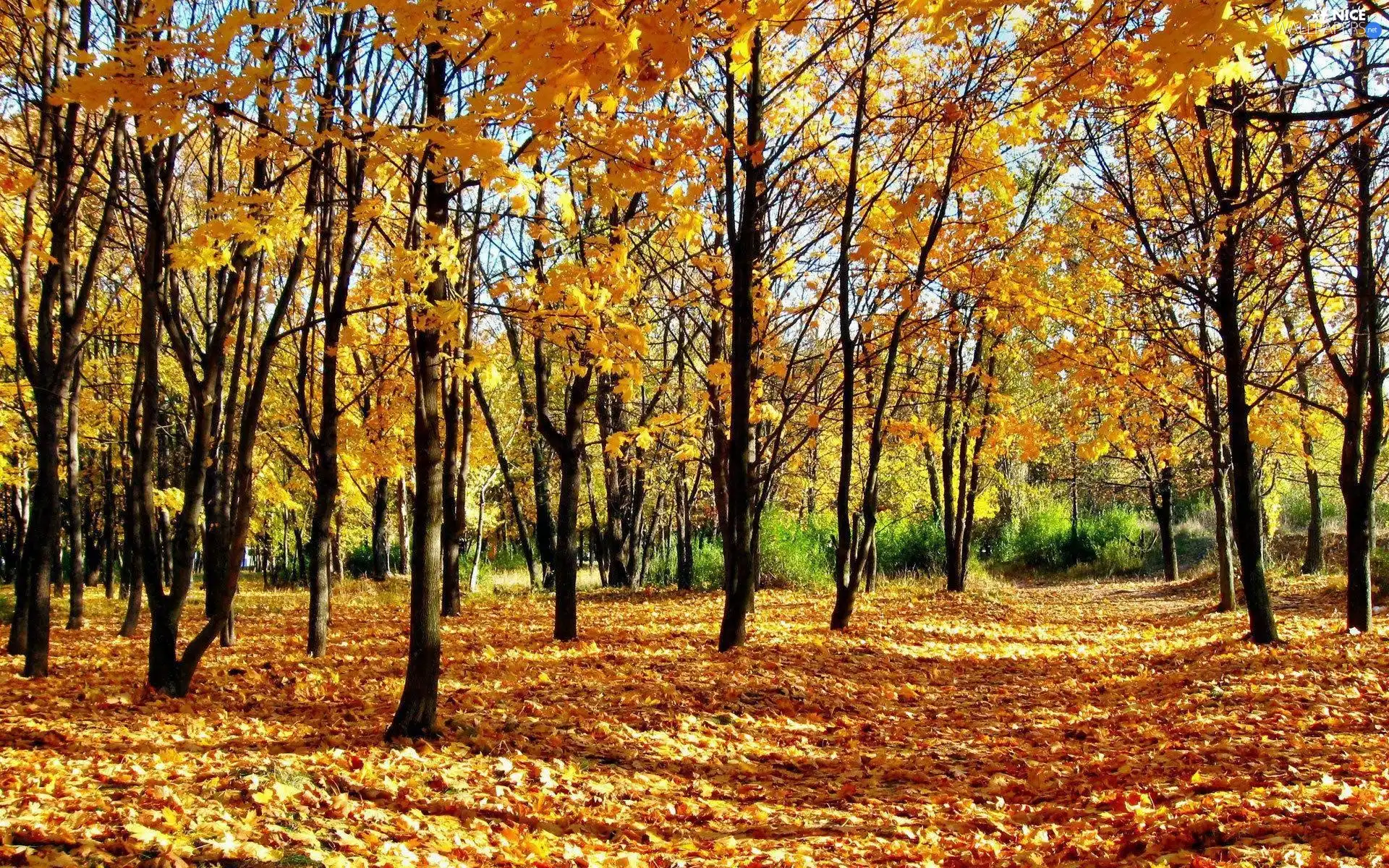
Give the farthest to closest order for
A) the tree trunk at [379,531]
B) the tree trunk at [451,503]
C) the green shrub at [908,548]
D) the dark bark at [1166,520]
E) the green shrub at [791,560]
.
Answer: the green shrub at [908,548] → the tree trunk at [379,531] → the dark bark at [1166,520] → the green shrub at [791,560] → the tree trunk at [451,503]

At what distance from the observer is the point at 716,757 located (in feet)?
16.1

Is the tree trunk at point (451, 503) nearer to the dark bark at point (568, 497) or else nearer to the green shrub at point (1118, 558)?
the dark bark at point (568, 497)

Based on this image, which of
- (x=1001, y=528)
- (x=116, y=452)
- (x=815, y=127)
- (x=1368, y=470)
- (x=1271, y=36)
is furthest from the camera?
(x=1001, y=528)

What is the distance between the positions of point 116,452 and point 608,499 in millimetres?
10077

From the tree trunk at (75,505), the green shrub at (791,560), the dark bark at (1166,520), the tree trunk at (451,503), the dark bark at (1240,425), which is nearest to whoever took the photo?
the dark bark at (1240,425)

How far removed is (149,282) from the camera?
6109mm

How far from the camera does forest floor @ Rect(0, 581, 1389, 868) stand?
3.21 metres

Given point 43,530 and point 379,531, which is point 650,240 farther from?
point 379,531

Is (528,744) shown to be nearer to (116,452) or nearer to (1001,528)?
(116,452)

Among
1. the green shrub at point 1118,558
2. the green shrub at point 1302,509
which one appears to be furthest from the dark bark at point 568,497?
the green shrub at point 1302,509

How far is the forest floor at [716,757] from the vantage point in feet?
10.5

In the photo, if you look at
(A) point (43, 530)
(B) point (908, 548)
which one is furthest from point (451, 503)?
(B) point (908, 548)

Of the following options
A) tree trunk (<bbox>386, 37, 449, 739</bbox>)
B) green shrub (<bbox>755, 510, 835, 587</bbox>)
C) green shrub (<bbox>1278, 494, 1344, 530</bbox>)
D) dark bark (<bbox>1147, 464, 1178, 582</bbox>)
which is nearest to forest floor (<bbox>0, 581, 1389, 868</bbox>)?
tree trunk (<bbox>386, 37, 449, 739</bbox>)

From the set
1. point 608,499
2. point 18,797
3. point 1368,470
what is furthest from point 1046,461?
point 18,797
